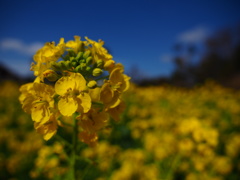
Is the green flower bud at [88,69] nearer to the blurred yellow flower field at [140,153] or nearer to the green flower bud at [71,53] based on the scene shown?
the green flower bud at [71,53]

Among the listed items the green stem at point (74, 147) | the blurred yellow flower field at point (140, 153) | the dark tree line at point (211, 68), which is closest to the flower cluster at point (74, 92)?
the green stem at point (74, 147)

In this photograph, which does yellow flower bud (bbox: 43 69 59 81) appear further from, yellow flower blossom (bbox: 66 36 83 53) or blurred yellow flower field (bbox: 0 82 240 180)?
blurred yellow flower field (bbox: 0 82 240 180)

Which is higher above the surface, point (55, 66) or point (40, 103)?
point (55, 66)

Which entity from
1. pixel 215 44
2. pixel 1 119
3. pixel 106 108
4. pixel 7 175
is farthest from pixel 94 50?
pixel 215 44

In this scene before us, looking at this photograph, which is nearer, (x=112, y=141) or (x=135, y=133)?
(x=112, y=141)

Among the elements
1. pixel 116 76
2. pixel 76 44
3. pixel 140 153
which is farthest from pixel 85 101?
pixel 140 153

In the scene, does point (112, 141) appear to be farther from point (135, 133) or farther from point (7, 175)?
point (7, 175)

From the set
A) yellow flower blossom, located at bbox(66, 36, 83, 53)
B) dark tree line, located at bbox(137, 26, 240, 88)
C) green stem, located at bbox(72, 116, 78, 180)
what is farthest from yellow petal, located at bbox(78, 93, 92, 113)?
dark tree line, located at bbox(137, 26, 240, 88)

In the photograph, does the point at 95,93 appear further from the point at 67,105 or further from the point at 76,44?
the point at 76,44
